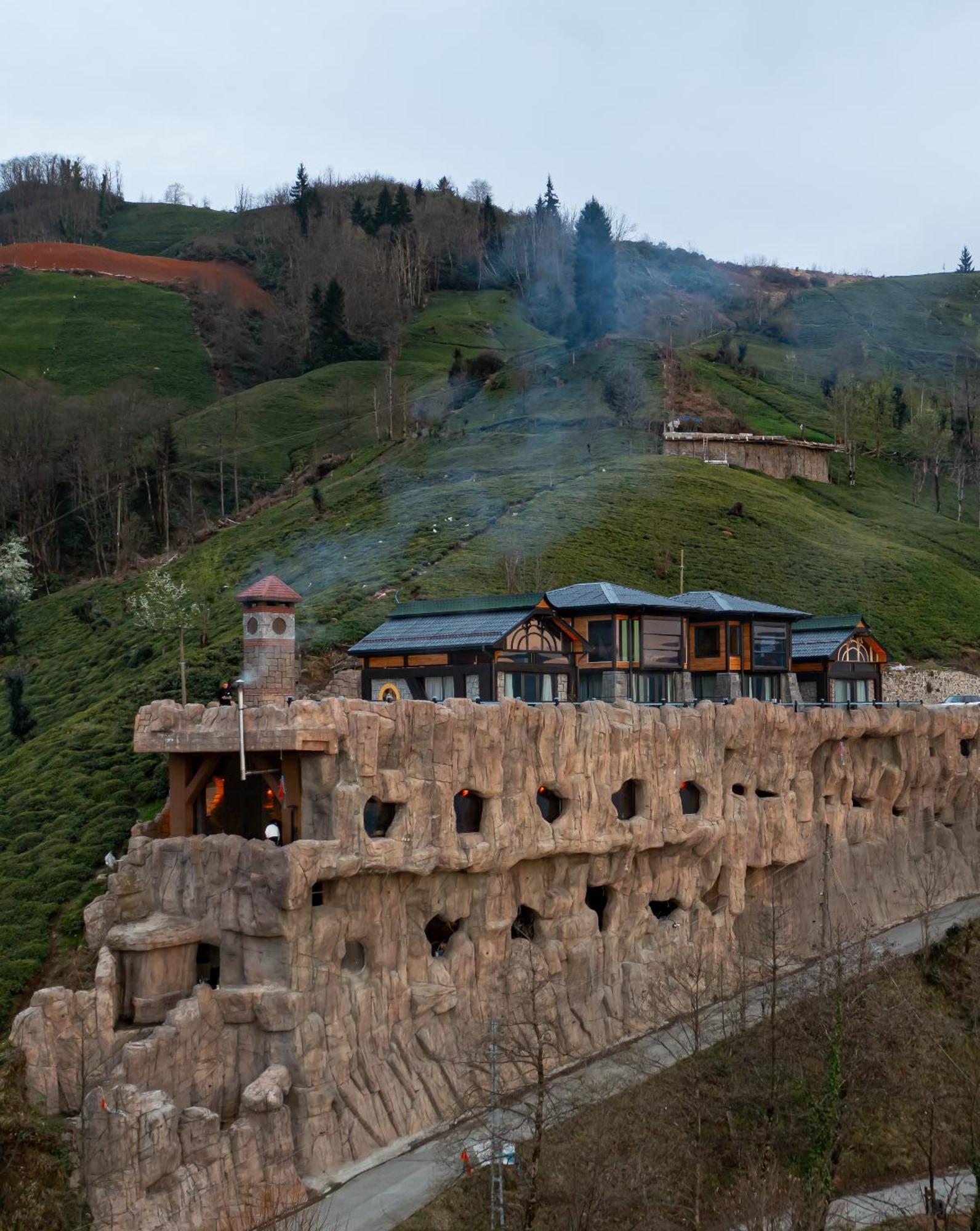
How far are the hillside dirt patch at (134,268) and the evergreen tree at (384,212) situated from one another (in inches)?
467

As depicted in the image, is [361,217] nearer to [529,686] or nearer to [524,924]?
[529,686]

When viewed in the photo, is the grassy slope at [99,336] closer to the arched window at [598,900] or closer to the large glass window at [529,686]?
the large glass window at [529,686]

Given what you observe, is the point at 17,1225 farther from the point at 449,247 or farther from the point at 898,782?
the point at 449,247

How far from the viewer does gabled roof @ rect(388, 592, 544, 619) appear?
3897cm

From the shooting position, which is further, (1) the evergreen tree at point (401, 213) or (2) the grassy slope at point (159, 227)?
(2) the grassy slope at point (159, 227)

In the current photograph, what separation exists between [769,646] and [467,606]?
1206 cm

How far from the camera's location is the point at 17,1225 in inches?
919

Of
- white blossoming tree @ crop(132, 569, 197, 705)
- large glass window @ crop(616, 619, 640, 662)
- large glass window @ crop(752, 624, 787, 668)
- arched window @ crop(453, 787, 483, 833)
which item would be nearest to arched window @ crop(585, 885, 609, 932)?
arched window @ crop(453, 787, 483, 833)

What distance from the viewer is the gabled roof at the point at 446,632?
37.9 metres

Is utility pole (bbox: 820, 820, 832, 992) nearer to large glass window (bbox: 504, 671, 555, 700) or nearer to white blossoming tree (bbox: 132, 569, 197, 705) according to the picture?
large glass window (bbox: 504, 671, 555, 700)

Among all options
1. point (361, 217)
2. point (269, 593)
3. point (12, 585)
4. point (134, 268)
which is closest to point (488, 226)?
point (361, 217)


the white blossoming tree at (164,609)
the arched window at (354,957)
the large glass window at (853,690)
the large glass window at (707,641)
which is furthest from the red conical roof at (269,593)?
the large glass window at (853,690)

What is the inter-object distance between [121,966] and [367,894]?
5.09 meters

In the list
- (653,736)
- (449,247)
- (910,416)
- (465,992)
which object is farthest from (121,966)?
(449,247)
